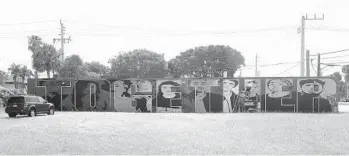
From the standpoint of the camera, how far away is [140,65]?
7106cm

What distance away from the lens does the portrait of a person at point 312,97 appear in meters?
32.5

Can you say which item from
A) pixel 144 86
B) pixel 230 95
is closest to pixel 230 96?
pixel 230 95

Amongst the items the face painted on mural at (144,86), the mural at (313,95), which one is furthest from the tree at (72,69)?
the mural at (313,95)

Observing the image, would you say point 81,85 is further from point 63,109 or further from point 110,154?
point 110,154

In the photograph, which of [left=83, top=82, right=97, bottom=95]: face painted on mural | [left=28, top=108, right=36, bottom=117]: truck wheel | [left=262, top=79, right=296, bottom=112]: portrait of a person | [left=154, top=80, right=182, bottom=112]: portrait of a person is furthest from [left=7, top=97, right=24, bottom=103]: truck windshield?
[left=262, top=79, right=296, bottom=112]: portrait of a person

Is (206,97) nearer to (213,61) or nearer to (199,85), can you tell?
(199,85)

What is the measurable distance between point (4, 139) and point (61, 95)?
78.8 ft

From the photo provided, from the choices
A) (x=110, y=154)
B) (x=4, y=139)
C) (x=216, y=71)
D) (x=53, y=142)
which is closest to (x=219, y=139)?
(x=110, y=154)

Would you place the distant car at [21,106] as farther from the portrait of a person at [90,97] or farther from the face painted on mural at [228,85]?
the face painted on mural at [228,85]

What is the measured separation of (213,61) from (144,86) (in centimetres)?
3497

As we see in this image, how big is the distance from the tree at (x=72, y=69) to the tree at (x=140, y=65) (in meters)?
7.08

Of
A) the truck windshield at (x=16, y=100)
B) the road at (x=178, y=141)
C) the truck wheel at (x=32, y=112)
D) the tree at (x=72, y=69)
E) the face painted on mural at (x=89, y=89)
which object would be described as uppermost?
the tree at (x=72, y=69)

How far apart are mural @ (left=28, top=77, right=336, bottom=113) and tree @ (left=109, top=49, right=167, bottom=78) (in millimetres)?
34497

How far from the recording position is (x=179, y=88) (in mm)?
33688
